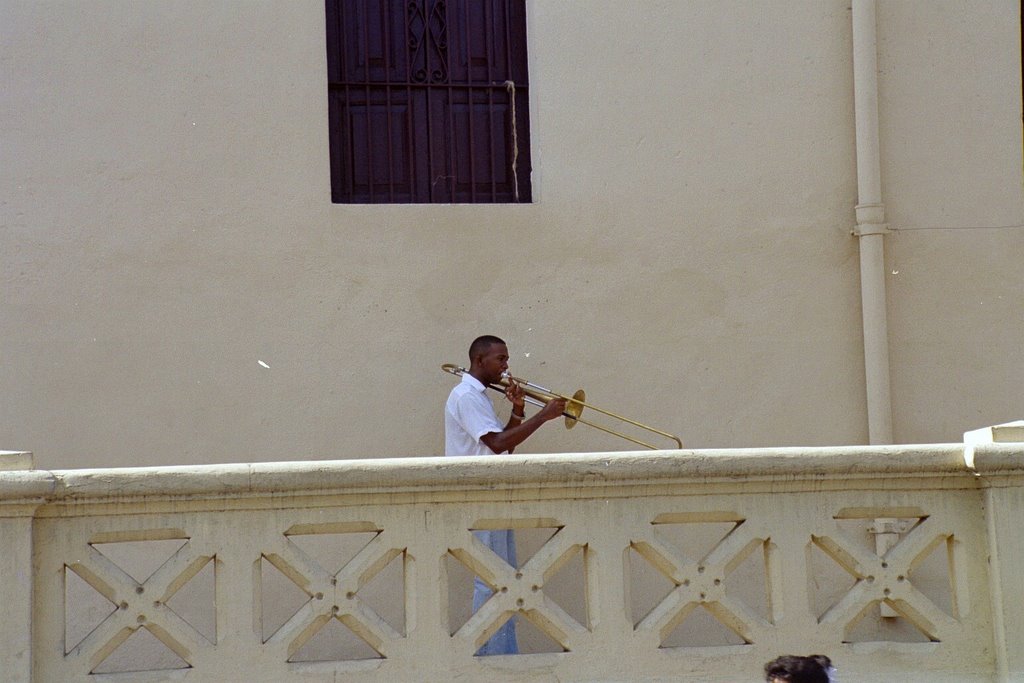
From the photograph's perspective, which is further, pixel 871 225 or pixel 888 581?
pixel 871 225

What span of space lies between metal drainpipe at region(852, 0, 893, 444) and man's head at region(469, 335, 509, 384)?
2007 mm

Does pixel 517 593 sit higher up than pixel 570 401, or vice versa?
pixel 570 401

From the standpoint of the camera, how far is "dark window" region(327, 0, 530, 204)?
7410 mm

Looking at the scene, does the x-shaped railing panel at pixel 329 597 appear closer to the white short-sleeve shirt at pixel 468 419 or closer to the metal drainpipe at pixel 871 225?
the white short-sleeve shirt at pixel 468 419

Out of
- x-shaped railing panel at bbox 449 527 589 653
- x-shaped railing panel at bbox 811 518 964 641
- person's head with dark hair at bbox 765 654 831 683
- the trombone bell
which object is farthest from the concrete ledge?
the trombone bell

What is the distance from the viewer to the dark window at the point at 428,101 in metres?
7.41

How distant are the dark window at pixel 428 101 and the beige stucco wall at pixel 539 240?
246 mm

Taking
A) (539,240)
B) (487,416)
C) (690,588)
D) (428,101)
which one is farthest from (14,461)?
(428,101)

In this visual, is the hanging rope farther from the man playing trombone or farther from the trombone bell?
the trombone bell

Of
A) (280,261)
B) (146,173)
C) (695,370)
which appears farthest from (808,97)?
(146,173)

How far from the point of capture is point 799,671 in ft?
13.5

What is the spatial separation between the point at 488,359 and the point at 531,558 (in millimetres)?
1987

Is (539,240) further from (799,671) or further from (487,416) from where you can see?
(799,671)

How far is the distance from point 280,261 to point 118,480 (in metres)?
2.48
